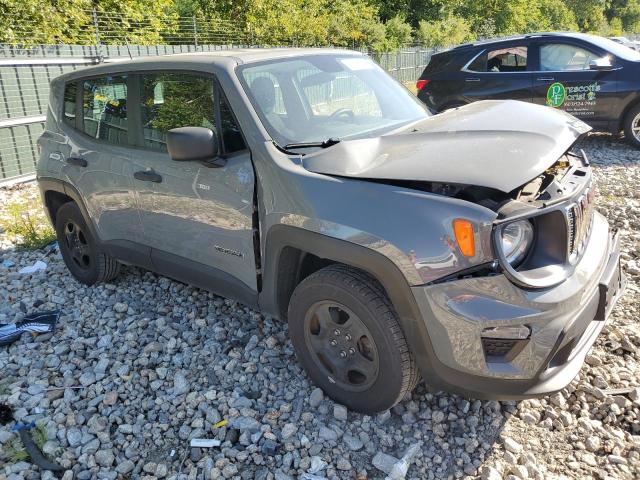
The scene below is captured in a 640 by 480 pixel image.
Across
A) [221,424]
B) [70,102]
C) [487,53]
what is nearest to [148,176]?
[70,102]

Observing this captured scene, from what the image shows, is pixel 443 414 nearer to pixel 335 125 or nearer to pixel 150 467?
pixel 150 467

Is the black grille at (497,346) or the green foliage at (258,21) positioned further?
the green foliage at (258,21)

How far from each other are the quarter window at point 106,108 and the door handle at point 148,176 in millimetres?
330

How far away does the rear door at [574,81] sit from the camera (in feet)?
27.0

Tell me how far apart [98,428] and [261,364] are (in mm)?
984

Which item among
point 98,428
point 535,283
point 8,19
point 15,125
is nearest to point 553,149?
point 535,283

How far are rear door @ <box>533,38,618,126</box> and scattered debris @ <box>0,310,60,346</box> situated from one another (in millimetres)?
7469

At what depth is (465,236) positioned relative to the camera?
2334 mm

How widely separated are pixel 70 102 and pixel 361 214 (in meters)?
3.12

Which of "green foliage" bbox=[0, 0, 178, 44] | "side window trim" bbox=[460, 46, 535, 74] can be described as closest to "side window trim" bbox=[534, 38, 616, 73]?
"side window trim" bbox=[460, 46, 535, 74]

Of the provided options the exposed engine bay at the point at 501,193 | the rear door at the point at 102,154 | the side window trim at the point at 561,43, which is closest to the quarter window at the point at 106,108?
the rear door at the point at 102,154

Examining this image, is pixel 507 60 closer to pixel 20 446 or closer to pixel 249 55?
pixel 249 55

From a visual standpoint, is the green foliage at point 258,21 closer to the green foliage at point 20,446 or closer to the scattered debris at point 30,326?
the scattered debris at point 30,326

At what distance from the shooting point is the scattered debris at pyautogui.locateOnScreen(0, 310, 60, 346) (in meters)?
3.97
